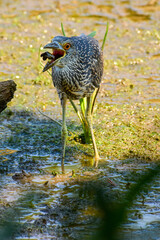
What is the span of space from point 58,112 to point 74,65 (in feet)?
7.56

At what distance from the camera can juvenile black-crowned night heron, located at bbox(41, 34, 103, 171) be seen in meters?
3.91

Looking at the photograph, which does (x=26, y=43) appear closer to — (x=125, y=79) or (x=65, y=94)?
(x=125, y=79)

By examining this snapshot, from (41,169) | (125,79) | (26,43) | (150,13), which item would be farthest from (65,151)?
(150,13)

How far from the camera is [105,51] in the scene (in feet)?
29.8

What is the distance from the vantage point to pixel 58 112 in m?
6.29

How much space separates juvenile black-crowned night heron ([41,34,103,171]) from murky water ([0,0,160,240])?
0.58 meters

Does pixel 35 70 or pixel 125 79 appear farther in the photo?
pixel 35 70

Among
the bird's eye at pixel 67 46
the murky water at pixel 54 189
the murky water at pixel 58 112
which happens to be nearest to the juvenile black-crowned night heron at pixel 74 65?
the bird's eye at pixel 67 46

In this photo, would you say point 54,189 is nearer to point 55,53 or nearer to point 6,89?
point 6,89

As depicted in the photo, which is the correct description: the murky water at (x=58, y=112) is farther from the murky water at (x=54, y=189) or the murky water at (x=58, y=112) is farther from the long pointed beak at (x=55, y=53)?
the long pointed beak at (x=55, y=53)

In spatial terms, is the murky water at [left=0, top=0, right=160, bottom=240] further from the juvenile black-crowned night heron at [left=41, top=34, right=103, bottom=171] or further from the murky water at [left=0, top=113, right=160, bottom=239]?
the juvenile black-crowned night heron at [left=41, top=34, right=103, bottom=171]

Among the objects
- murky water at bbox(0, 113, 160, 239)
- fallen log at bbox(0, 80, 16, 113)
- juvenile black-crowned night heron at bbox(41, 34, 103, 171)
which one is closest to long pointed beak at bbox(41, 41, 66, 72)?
juvenile black-crowned night heron at bbox(41, 34, 103, 171)

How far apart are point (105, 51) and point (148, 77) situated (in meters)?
1.81

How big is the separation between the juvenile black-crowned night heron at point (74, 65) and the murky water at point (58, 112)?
58 centimetres
